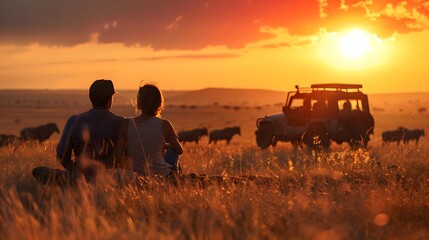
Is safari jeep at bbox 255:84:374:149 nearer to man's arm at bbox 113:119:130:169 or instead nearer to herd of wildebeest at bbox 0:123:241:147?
herd of wildebeest at bbox 0:123:241:147

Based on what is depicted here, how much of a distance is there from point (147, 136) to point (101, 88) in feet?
2.41

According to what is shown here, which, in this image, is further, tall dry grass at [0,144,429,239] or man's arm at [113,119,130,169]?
man's arm at [113,119,130,169]

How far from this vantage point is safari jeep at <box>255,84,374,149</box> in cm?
1803

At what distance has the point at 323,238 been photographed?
397 centimetres

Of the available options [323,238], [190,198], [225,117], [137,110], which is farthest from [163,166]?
[225,117]

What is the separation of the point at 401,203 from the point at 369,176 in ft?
8.70

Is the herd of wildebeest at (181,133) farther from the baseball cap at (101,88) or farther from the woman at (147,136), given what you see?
the baseball cap at (101,88)

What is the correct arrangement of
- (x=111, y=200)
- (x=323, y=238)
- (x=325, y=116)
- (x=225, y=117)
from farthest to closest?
(x=225, y=117), (x=325, y=116), (x=111, y=200), (x=323, y=238)

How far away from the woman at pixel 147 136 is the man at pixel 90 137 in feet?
0.50

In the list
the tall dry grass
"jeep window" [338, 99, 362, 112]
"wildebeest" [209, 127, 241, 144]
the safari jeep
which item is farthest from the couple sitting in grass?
"wildebeest" [209, 127, 241, 144]

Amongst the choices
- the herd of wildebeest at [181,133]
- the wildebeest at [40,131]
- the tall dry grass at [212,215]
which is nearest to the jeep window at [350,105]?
the herd of wildebeest at [181,133]

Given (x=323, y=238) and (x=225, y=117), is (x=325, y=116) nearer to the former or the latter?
(x=323, y=238)

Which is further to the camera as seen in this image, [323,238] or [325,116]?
[325,116]

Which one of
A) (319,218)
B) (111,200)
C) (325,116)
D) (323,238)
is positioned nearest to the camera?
(323,238)
